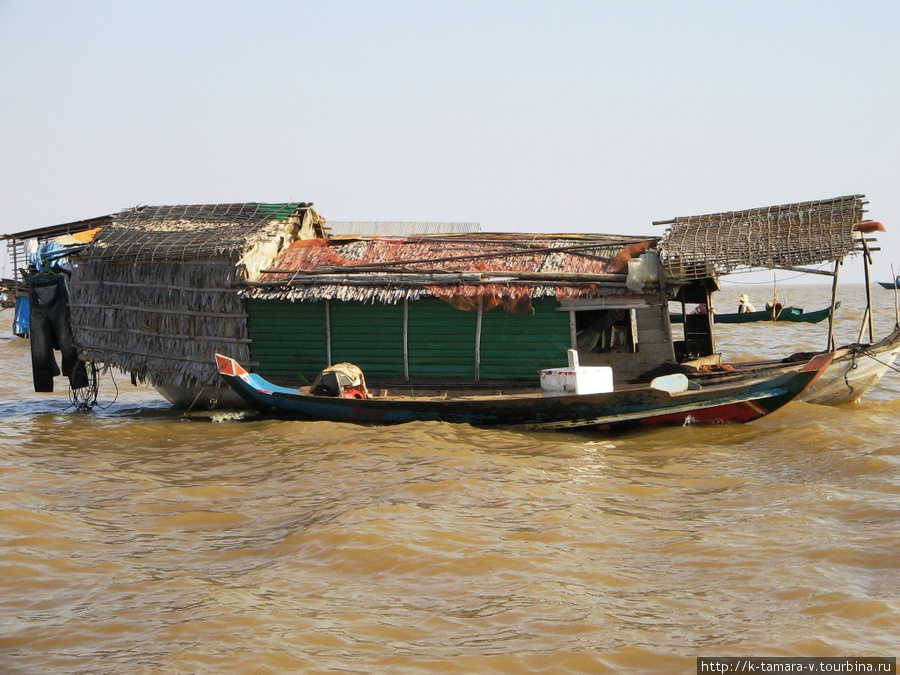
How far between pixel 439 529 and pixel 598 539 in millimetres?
1280

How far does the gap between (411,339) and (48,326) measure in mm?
6358

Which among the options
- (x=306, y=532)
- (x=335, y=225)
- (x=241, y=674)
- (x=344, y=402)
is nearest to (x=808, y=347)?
(x=335, y=225)

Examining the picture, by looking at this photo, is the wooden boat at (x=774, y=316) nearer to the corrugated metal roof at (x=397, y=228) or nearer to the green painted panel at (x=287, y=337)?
the corrugated metal roof at (x=397, y=228)

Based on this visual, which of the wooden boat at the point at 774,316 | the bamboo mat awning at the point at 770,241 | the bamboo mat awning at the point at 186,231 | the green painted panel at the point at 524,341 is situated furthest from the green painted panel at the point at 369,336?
the wooden boat at the point at 774,316

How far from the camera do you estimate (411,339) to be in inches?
487

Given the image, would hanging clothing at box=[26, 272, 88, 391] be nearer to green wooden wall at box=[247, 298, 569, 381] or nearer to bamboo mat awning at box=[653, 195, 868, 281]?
green wooden wall at box=[247, 298, 569, 381]

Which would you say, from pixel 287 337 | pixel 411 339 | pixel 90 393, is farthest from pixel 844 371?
pixel 90 393

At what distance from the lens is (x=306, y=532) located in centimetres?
711

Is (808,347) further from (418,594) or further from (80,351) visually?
(418,594)

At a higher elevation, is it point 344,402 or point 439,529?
point 344,402

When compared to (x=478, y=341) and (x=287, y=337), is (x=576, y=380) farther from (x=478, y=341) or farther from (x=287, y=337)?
(x=287, y=337)

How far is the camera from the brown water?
511 centimetres

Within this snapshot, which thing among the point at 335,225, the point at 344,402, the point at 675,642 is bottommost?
the point at 675,642

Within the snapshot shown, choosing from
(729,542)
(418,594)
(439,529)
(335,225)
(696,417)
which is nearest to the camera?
(418,594)
